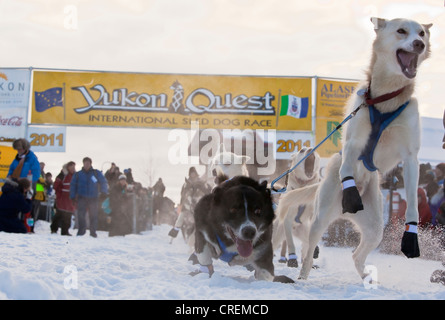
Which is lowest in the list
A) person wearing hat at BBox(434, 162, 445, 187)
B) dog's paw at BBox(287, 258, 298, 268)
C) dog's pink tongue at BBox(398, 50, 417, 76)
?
dog's paw at BBox(287, 258, 298, 268)

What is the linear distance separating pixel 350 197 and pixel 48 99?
10544mm

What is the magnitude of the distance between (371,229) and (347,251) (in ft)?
14.5

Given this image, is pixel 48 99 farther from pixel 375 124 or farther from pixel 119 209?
pixel 375 124

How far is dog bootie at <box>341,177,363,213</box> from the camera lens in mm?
3334

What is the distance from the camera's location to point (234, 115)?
12422 mm

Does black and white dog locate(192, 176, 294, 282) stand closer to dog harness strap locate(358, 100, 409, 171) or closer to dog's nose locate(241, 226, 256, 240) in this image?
dog's nose locate(241, 226, 256, 240)

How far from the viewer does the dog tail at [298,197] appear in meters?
4.87

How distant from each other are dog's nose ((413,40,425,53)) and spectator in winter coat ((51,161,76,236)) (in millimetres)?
7964

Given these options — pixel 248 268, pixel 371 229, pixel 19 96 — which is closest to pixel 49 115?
pixel 19 96

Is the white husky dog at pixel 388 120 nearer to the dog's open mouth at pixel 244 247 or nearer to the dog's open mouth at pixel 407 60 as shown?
the dog's open mouth at pixel 407 60

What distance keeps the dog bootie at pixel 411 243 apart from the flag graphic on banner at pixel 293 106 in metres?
9.42

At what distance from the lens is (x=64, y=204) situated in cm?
988

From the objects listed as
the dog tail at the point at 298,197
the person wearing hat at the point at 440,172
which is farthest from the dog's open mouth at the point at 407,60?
the person wearing hat at the point at 440,172

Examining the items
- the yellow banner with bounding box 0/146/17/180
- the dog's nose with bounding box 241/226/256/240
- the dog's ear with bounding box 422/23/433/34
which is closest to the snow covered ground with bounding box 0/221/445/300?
the dog's nose with bounding box 241/226/256/240
